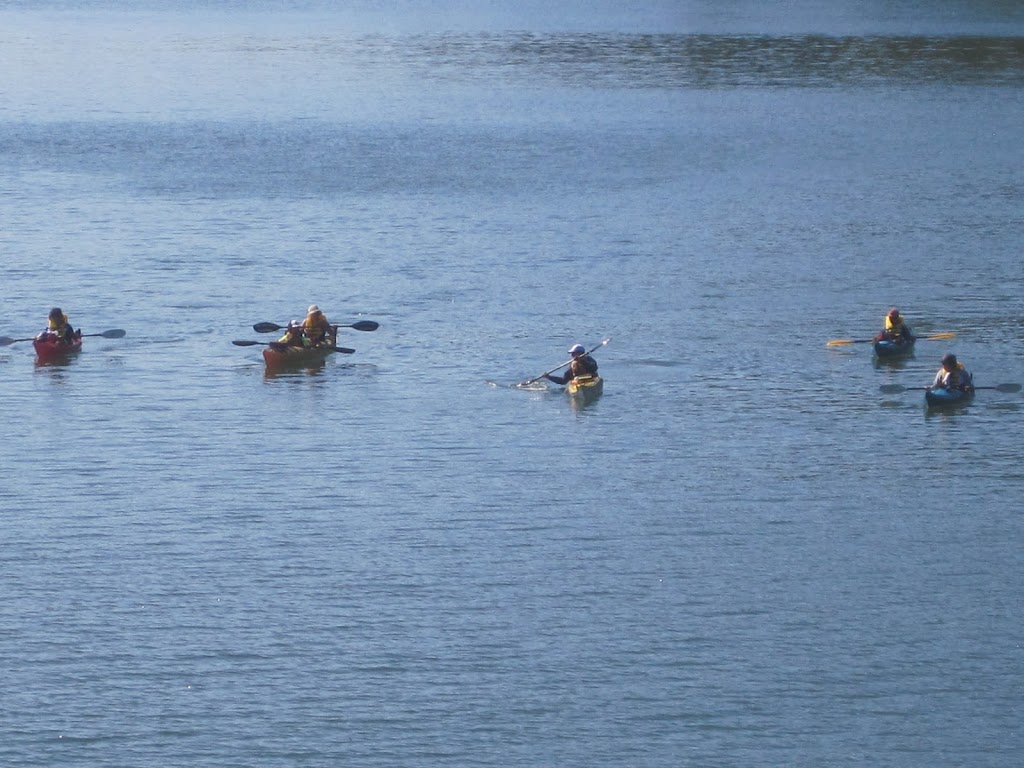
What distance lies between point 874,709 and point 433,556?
964 cm

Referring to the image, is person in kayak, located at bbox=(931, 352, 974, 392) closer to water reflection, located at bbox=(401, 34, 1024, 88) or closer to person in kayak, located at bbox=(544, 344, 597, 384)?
person in kayak, located at bbox=(544, 344, 597, 384)

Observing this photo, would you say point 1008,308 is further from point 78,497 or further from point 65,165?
point 65,165

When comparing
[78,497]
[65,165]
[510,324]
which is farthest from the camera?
[65,165]

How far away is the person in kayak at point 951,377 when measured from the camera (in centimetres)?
4184

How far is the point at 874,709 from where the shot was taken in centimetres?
2745

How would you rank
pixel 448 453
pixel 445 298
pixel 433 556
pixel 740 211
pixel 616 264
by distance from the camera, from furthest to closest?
pixel 740 211, pixel 616 264, pixel 445 298, pixel 448 453, pixel 433 556

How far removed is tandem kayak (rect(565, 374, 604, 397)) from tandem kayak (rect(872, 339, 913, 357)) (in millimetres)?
8168

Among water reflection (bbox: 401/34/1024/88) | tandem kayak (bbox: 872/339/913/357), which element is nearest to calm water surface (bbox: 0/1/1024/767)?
tandem kayak (bbox: 872/339/913/357)

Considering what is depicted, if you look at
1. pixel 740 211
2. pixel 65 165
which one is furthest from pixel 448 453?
pixel 65 165

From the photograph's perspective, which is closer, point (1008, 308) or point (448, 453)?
point (448, 453)

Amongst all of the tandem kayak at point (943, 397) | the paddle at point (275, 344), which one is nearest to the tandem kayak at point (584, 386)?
the paddle at point (275, 344)

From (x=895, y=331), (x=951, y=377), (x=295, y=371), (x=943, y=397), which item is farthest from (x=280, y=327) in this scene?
(x=951, y=377)

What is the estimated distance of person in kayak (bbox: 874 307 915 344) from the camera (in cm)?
4624

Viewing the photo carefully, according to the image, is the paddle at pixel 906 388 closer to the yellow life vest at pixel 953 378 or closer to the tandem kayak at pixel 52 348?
the yellow life vest at pixel 953 378
